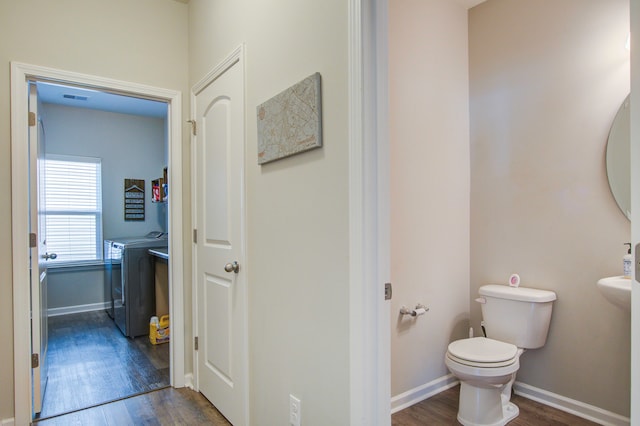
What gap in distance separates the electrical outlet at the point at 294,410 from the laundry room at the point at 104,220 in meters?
2.08

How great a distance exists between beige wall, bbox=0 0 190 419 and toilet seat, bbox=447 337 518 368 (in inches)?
73.8

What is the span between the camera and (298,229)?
157 centimetres

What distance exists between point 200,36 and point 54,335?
3388 millimetres

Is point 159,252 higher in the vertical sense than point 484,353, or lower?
higher

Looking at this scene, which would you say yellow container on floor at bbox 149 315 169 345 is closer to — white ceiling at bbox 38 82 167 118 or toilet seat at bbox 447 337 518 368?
white ceiling at bbox 38 82 167 118

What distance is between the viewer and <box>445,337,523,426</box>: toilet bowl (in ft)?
6.40

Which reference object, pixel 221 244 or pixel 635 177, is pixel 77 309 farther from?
pixel 635 177

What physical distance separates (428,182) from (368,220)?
1362mm

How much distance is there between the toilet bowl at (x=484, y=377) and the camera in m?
1.95

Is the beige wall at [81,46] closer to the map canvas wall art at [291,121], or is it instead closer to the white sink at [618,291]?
the map canvas wall art at [291,121]

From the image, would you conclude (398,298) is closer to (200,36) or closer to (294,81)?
(294,81)

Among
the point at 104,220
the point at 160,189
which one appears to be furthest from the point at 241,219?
the point at 104,220

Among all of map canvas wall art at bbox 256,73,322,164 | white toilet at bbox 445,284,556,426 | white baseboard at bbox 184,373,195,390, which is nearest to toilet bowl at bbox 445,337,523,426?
white toilet at bbox 445,284,556,426

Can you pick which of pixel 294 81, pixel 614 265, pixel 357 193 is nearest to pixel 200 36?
pixel 294 81
